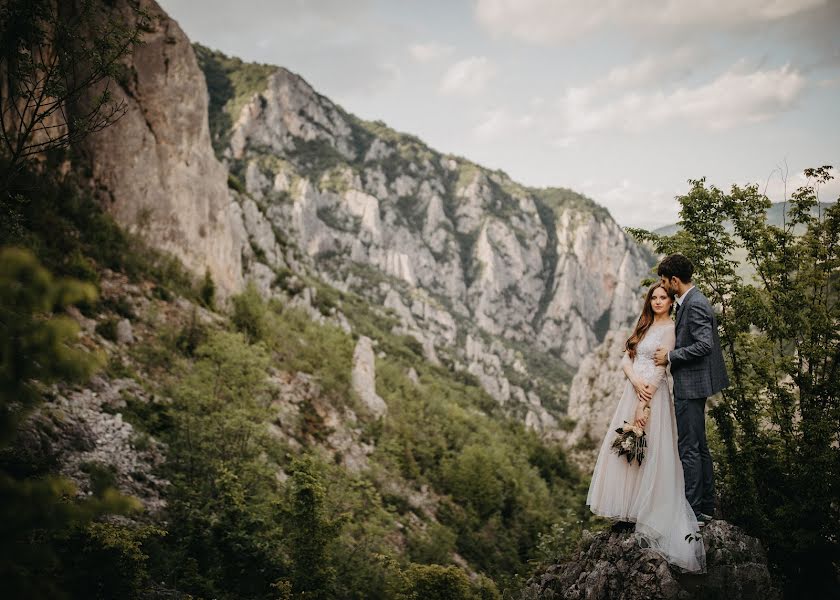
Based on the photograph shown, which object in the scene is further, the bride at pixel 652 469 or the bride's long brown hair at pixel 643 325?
the bride's long brown hair at pixel 643 325

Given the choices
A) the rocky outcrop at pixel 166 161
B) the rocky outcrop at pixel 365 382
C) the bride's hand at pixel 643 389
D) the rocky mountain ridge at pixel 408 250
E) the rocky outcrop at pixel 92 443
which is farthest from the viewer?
the rocky mountain ridge at pixel 408 250

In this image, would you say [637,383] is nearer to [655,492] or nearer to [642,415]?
[642,415]

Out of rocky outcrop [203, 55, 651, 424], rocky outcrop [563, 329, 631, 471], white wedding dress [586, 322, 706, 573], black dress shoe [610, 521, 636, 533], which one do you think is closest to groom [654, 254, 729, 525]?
white wedding dress [586, 322, 706, 573]

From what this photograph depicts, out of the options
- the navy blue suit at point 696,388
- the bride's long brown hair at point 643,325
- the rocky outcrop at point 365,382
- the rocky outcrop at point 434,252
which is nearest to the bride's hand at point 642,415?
the navy blue suit at point 696,388

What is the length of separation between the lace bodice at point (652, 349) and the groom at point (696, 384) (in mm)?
96

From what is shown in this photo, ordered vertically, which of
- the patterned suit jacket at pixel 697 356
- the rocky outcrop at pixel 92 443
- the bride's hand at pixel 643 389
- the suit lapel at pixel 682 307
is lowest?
the rocky outcrop at pixel 92 443

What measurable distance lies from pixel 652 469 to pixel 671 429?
1.54ft

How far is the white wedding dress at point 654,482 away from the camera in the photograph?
4.52 m

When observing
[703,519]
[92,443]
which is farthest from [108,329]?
[703,519]

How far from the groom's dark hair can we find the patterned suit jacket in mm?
232

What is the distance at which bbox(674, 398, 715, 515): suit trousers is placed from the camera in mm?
4688

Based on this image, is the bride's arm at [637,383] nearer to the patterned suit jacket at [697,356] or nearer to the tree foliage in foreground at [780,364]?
the patterned suit jacket at [697,356]

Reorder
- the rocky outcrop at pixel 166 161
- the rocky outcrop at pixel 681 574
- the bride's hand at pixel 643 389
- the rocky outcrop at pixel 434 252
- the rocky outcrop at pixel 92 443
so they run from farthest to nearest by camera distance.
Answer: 1. the rocky outcrop at pixel 434 252
2. the rocky outcrop at pixel 166 161
3. the rocky outcrop at pixel 92 443
4. the bride's hand at pixel 643 389
5. the rocky outcrop at pixel 681 574

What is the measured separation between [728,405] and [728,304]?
139 centimetres
